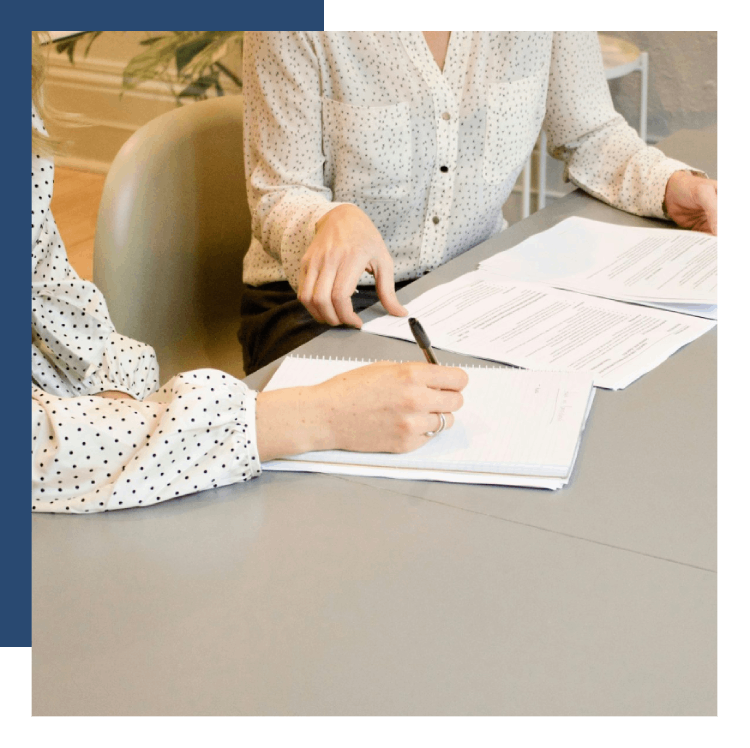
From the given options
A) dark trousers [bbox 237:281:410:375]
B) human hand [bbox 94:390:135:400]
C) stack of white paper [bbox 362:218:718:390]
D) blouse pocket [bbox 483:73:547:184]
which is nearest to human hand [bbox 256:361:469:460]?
stack of white paper [bbox 362:218:718:390]

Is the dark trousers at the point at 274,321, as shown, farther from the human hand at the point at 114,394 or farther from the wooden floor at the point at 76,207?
the wooden floor at the point at 76,207

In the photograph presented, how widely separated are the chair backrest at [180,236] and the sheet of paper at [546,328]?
1.43 feet

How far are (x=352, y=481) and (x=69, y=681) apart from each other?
27cm

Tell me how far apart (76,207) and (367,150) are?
2438 mm

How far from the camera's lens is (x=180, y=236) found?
4.32 feet

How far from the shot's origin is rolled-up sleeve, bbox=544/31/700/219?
1.35 metres

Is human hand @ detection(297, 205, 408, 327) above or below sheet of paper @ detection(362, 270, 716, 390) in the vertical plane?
above

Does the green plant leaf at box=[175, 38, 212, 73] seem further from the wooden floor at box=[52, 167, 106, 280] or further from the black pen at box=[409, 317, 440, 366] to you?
the black pen at box=[409, 317, 440, 366]

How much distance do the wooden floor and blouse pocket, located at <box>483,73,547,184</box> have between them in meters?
1.97

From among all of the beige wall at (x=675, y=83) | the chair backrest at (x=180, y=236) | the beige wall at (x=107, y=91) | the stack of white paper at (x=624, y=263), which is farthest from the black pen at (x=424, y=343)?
the beige wall at (x=107, y=91)

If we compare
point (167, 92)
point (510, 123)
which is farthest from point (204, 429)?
point (167, 92)

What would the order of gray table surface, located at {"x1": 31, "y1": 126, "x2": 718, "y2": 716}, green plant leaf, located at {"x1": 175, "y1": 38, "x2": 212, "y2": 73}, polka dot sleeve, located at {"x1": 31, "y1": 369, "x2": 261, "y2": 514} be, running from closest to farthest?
gray table surface, located at {"x1": 31, "y1": 126, "x2": 718, "y2": 716} → polka dot sleeve, located at {"x1": 31, "y1": 369, "x2": 261, "y2": 514} → green plant leaf, located at {"x1": 175, "y1": 38, "x2": 212, "y2": 73}

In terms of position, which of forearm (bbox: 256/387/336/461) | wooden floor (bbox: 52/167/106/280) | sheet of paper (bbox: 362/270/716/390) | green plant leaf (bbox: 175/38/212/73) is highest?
green plant leaf (bbox: 175/38/212/73)
